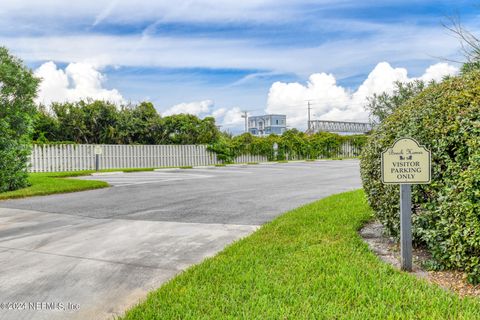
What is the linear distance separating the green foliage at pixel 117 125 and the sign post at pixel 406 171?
1013 inches

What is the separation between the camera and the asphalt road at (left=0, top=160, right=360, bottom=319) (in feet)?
12.1

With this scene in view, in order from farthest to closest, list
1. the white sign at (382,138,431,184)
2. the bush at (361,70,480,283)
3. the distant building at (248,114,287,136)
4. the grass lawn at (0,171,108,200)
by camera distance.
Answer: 1. the distant building at (248,114,287,136)
2. the grass lawn at (0,171,108,200)
3. the white sign at (382,138,431,184)
4. the bush at (361,70,480,283)

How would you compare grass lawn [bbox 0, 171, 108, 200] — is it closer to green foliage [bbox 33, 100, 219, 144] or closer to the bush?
the bush

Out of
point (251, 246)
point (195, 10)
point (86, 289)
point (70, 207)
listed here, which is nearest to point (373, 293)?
point (251, 246)

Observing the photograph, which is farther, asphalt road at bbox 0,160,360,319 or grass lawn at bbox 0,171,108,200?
grass lawn at bbox 0,171,108,200

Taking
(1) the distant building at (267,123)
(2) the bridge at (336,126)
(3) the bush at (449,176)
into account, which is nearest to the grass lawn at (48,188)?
(3) the bush at (449,176)

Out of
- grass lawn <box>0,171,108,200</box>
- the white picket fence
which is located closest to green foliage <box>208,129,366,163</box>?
the white picket fence

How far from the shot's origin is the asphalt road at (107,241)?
3.69 metres

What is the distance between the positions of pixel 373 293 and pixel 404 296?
26cm

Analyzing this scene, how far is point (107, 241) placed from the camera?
226 inches

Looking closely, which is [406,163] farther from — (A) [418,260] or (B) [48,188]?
(B) [48,188]

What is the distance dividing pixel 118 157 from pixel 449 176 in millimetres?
24601

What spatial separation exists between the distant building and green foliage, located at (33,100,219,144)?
53.3m

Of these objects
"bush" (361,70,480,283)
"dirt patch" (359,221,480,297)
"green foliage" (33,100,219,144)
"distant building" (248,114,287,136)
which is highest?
"distant building" (248,114,287,136)
